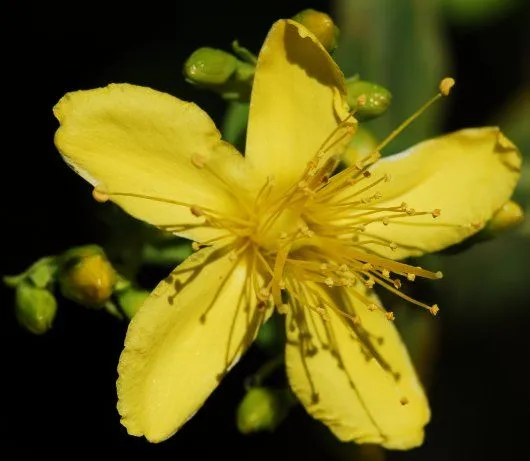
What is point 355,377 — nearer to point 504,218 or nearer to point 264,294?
point 264,294

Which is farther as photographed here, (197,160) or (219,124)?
(219,124)

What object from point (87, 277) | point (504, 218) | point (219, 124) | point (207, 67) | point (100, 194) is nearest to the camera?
point (100, 194)

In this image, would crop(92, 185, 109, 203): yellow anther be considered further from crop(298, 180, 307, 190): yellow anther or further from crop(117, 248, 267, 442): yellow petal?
crop(298, 180, 307, 190): yellow anther

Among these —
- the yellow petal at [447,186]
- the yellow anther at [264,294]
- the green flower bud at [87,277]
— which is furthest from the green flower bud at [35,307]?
the yellow petal at [447,186]

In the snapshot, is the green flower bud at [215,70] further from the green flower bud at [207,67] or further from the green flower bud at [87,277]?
the green flower bud at [87,277]

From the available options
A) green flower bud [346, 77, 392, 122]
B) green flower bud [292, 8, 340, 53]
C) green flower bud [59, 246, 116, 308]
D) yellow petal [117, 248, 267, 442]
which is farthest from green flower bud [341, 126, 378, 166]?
green flower bud [59, 246, 116, 308]

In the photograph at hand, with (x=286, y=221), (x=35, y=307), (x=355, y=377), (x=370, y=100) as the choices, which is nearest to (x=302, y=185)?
(x=286, y=221)

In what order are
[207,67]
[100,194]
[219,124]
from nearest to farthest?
[100,194], [207,67], [219,124]
